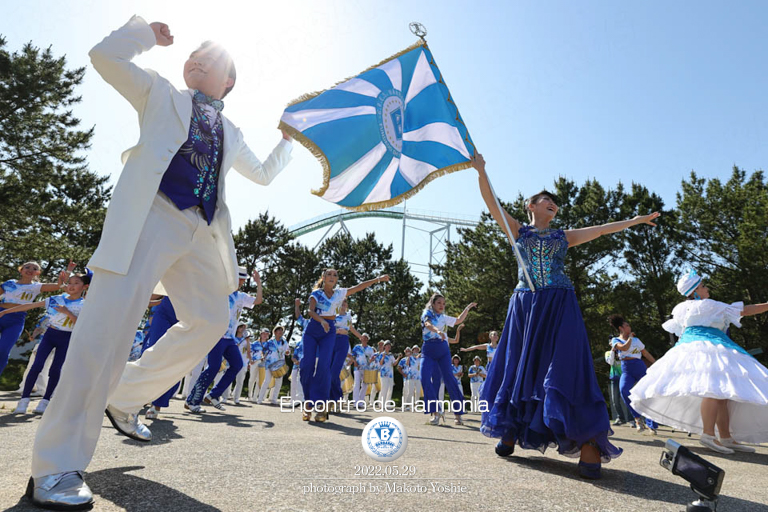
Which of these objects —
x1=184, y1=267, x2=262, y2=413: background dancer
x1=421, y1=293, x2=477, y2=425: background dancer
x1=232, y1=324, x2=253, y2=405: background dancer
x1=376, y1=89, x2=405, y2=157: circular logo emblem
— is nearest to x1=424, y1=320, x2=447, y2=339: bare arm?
x1=421, y1=293, x2=477, y2=425: background dancer

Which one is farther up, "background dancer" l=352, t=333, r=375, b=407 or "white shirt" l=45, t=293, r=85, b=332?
"background dancer" l=352, t=333, r=375, b=407

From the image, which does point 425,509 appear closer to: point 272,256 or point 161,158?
point 161,158

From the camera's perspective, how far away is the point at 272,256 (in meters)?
41.0

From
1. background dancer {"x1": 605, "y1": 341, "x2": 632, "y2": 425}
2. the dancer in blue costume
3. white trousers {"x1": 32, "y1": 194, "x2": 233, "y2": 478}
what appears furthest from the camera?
background dancer {"x1": 605, "y1": 341, "x2": 632, "y2": 425}

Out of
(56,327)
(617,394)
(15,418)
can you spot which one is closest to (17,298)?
(56,327)

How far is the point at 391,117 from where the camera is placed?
4.95 meters

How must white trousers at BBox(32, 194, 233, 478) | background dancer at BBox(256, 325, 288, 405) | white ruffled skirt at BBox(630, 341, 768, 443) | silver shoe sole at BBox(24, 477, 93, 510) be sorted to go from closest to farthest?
silver shoe sole at BBox(24, 477, 93, 510) < white trousers at BBox(32, 194, 233, 478) < white ruffled skirt at BBox(630, 341, 768, 443) < background dancer at BBox(256, 325, 288, 405)

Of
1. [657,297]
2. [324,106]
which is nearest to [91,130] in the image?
[324,106]

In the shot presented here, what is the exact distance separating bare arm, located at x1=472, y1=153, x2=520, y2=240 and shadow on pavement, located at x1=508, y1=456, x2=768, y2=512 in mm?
1719

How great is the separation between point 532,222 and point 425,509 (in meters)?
2.69

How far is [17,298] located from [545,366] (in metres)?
7.33

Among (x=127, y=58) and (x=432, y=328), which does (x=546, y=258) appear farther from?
(x=432, y=328)

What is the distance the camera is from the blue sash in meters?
5.18

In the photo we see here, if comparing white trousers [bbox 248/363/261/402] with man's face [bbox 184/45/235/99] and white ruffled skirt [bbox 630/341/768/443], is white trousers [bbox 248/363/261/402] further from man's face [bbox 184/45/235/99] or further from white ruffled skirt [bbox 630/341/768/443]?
man's face [bbox 184/45/235/99]
